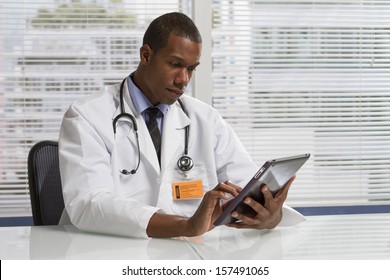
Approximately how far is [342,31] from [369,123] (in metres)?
0.59

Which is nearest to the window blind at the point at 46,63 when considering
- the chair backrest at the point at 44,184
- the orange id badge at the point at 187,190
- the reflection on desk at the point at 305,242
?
the chair backrest at the point at 44,184

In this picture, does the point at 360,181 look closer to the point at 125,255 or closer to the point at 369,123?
the point at 369,123

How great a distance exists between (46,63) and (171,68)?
64.0 inches

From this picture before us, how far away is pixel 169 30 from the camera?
223 cm

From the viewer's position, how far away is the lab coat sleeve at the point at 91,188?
73.1 inches

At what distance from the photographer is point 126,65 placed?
3.73m

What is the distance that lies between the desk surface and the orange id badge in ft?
0.71

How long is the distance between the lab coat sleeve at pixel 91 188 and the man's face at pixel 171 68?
212mm

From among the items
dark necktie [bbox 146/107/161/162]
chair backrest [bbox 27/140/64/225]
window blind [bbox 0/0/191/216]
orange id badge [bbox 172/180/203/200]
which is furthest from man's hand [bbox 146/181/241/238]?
window blind [bbox 0/0/191/216]

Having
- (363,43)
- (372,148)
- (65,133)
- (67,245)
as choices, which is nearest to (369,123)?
(372,148)

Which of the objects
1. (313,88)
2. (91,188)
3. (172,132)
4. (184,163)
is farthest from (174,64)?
(313,88)

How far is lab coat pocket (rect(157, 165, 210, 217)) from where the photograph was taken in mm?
2214

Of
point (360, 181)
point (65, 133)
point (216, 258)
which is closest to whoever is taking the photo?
point (216, 258)

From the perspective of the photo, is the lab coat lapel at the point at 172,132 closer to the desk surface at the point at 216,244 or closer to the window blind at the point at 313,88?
the desk surface at the point at 216,244
